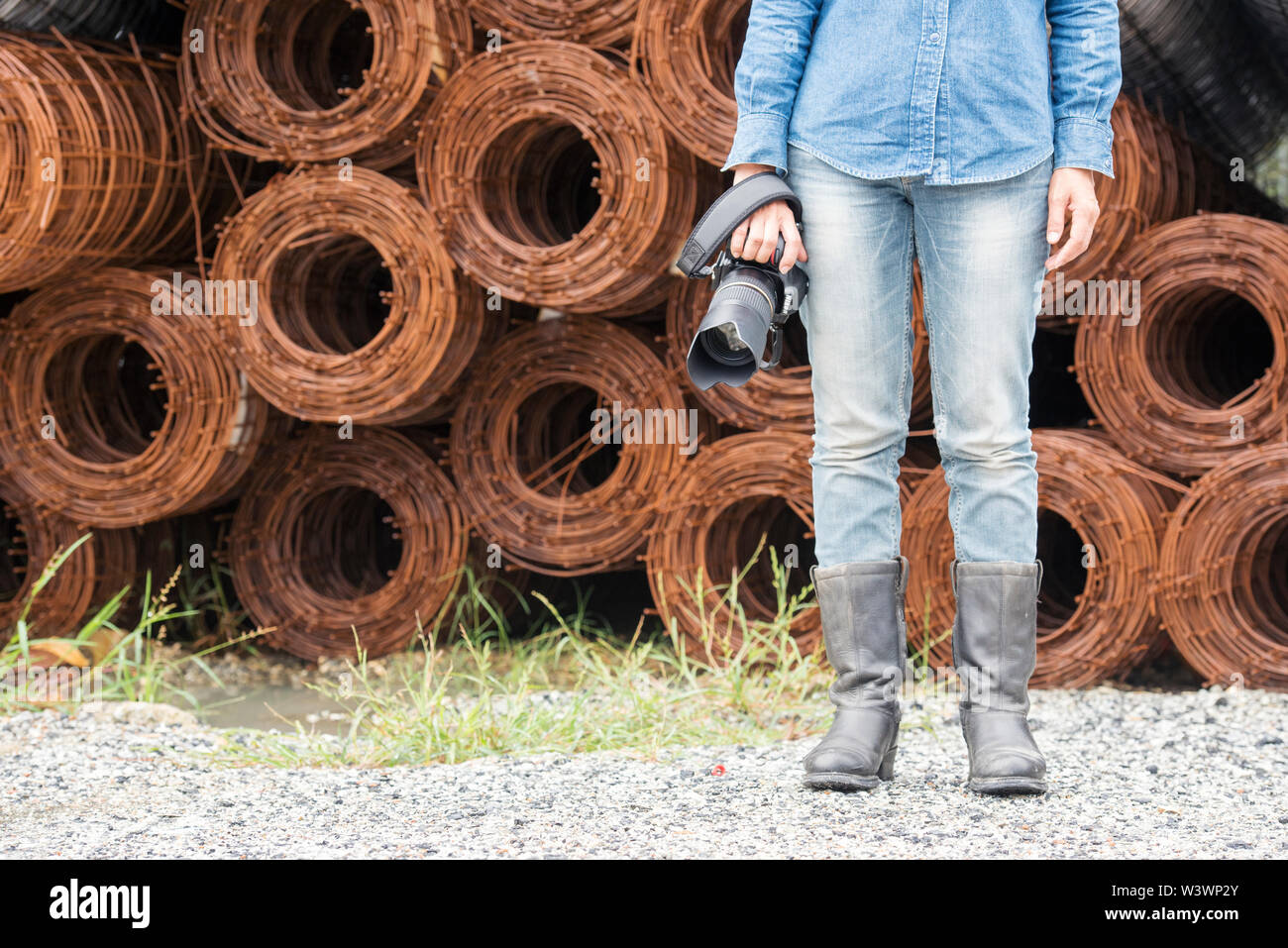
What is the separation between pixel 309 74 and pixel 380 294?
2.76 feet

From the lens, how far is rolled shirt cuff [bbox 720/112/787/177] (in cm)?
193

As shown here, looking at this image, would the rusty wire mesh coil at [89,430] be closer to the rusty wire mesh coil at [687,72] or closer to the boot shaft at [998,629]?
the rusty wire mesh coil at [687,72]

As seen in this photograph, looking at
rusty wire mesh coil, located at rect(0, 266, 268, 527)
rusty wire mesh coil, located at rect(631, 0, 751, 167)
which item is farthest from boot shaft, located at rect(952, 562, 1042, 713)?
rusty wire mesh coil, located at rect(0, 266, 268, 527)

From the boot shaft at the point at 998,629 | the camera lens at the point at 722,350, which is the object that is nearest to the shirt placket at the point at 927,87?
the camera lens at the point at 722,350

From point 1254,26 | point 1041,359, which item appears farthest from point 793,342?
point 1254,26

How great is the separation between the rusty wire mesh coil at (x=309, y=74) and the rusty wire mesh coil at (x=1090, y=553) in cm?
169

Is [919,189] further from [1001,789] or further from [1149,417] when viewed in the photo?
[1149,417]

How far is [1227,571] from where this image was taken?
2.93 m

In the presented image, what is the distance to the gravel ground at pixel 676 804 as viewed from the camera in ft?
5.60

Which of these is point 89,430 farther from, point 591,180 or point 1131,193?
point 1131,193

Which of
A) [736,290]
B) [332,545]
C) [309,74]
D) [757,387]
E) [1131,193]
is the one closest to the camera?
[736,290]

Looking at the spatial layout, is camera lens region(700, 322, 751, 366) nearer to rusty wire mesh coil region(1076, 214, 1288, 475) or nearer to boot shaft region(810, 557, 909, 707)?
boot shaft region(810, 557, 909, 707)

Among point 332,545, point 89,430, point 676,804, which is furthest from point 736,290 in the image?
point 89,430

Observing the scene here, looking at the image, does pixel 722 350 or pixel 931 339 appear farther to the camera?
pixel 931 339
